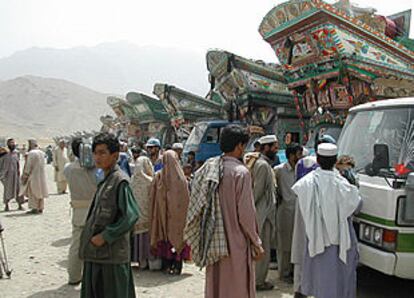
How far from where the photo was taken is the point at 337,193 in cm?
326

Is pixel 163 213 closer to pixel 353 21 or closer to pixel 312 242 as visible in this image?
pixel 312 242

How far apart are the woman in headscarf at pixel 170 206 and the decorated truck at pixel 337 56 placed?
5.51 m

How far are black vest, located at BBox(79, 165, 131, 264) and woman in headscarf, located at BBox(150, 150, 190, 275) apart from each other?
1928mm

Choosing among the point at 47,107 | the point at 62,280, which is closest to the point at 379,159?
the point at 62,280

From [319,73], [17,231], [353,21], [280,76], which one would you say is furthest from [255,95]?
[17,231]

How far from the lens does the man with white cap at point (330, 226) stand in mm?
3250

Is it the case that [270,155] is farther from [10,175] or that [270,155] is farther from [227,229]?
[10,175]

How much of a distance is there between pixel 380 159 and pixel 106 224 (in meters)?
2.48

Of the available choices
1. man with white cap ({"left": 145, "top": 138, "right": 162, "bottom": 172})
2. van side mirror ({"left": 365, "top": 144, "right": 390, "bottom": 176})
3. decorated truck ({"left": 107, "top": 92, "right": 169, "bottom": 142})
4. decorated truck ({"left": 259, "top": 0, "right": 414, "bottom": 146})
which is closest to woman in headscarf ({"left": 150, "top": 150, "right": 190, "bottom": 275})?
man with white cap ({"left": 145, "top": 138, "right": 162, "bottom": 172})

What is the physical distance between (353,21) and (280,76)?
5559 millimetres

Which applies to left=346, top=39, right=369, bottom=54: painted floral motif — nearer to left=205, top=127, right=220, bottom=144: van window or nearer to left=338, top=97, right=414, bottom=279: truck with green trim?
left=338, top=97, right=414, bottom=279: truck with green trim

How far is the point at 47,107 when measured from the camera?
94.9m

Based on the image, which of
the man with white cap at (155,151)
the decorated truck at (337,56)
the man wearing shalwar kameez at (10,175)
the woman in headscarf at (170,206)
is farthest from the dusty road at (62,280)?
the decorated truck at (337,56)

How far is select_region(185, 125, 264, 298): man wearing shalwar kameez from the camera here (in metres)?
2.93
